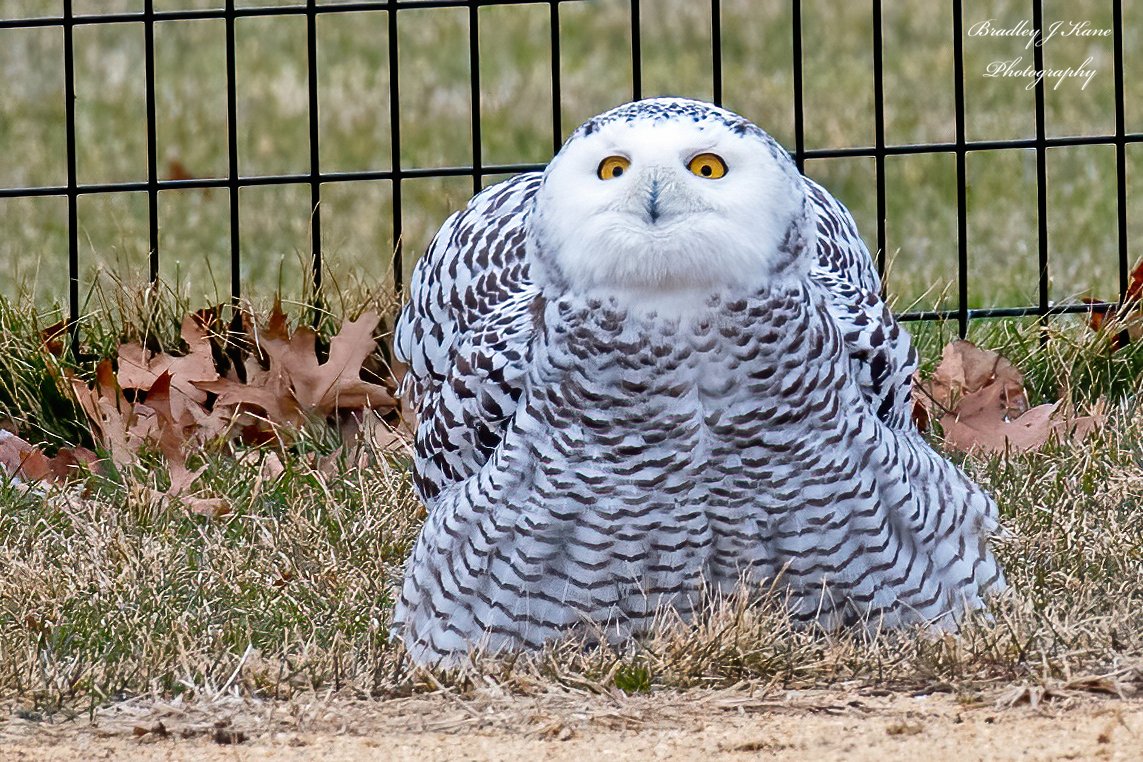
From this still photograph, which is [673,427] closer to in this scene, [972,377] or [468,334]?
[468,334]

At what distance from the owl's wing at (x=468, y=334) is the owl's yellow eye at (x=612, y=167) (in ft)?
1.02

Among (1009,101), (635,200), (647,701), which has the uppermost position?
(1009,101)

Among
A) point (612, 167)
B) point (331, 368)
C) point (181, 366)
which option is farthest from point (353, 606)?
point (181, 366)

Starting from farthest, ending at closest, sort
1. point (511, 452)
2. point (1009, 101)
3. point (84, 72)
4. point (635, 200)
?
point (84, 72) < point (1009, 101) < point (511, 452) < point (635, 200)

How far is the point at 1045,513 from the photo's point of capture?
402cm

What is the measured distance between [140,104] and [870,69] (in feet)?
11.0

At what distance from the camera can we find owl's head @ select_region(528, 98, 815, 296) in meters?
3.04

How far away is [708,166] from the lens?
308 cm

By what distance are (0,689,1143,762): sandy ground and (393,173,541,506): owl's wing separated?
508mm

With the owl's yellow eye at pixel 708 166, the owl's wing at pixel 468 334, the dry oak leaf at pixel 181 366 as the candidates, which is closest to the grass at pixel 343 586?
the dry oak leaf at pixel 181 366

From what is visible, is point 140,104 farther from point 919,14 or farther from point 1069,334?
point 1069,334

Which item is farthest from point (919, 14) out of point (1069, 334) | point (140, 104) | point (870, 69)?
point (1069, 334)

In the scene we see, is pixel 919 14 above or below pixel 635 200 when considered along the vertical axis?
above

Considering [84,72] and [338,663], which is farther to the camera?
[84,72]
